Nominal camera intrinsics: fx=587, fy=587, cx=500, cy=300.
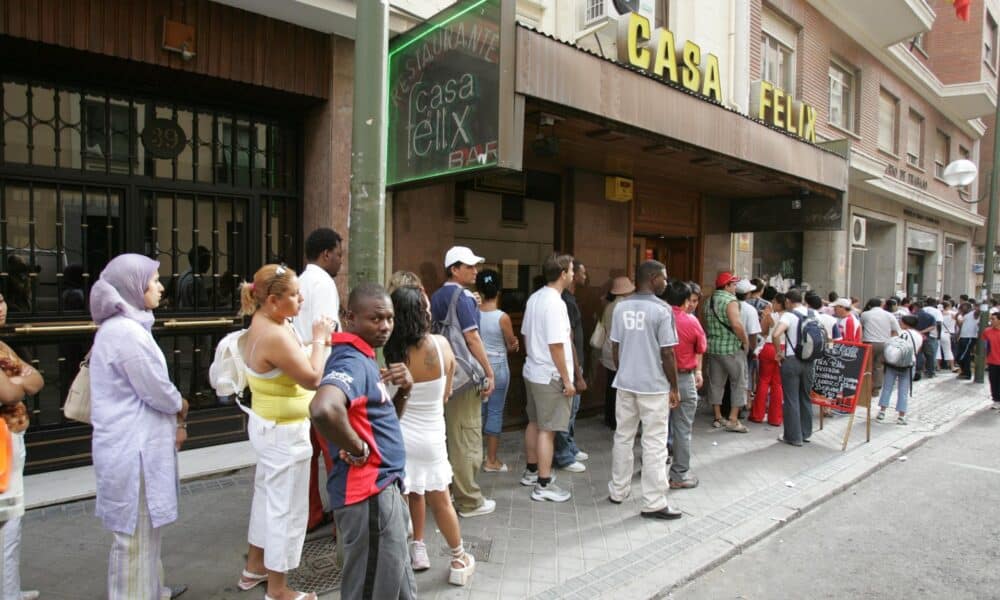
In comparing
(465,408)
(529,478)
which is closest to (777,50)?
(529,478)

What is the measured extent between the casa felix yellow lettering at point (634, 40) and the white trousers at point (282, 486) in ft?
18.3

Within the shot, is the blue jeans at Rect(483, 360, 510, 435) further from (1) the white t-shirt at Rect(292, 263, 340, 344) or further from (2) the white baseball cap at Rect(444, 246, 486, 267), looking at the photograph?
(1) the white t-shirt at Rect(292, 263, 340, 344)

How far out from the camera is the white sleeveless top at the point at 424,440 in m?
3.36

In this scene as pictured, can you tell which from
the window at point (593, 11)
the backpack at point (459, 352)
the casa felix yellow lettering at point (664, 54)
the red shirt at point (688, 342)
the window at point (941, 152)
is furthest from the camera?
the window at point (941, 152)

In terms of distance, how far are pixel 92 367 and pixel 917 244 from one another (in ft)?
69.8

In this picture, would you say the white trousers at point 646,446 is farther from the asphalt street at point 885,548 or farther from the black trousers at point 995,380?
the black trousers at point 995,380

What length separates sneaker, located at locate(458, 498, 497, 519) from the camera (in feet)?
14.4

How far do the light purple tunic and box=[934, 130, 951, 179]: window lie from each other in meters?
22.5

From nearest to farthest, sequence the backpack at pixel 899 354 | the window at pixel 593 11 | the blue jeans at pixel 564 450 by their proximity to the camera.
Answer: the blue jeans at pixel 564 450 < the window at pixel 593 11 < the backpack at pixel 899 354

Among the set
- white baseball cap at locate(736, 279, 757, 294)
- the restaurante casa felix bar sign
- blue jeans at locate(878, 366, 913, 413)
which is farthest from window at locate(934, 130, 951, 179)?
the restaurante casa felix bar sign

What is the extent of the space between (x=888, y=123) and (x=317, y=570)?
18.0m

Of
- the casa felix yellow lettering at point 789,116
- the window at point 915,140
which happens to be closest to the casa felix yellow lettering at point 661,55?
the casa felix yellow lettering at point 789,116

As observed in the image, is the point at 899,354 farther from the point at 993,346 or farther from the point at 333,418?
the point at 333,418

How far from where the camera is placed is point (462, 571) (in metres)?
3.37
